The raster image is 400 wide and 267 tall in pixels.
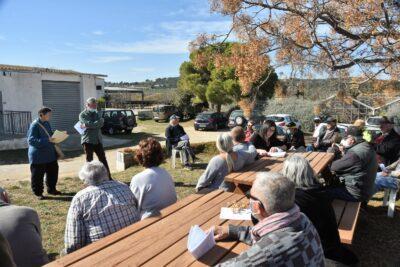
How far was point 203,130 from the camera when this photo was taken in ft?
83.2

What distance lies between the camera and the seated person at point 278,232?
5.98ft

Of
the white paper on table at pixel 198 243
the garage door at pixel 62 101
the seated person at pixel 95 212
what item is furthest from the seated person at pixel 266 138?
the garage door at pixel 62 101

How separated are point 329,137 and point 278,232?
7.07m

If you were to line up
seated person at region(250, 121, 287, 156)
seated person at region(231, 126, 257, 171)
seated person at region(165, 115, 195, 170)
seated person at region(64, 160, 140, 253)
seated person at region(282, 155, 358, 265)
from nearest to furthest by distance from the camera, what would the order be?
seated person at region(282, 155, 358, 265) → seated person at region(64, 160, 140, 253) → seated person at region(231, 126, 257, 171) → seated person at region(250, 121, 287, 156) → seated person at region(165, 115, 195, 170)

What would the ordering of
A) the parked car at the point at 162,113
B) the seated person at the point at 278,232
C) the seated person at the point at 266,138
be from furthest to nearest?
the parked car at the point at 162,113 < the seated person at the point at 266,138 < the seated person at the point at 278,232

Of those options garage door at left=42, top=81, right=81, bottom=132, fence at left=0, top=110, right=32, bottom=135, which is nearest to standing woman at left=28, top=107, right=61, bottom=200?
fence at left=0, top=110, right=32, bottom=135

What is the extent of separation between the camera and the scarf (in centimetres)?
196

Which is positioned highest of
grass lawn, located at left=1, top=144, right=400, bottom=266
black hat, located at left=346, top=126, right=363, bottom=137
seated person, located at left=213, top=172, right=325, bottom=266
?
black hat, located at left=346, top=126, right=363, bottom=137

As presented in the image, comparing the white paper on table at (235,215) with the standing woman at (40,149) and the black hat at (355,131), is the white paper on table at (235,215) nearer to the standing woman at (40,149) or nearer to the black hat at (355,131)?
the black hat at (355,131)

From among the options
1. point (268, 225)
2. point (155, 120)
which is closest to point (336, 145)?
point (268, 225)

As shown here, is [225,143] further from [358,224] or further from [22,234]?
[22,234]

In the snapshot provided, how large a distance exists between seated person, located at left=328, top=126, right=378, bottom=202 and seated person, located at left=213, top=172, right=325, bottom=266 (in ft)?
8.80

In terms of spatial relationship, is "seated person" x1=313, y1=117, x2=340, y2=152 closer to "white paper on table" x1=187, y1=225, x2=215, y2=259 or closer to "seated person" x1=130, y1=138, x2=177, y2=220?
"seated person" x1=130, y1=138, x2=177, y2=220

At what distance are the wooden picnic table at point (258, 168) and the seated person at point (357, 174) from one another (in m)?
0.34
